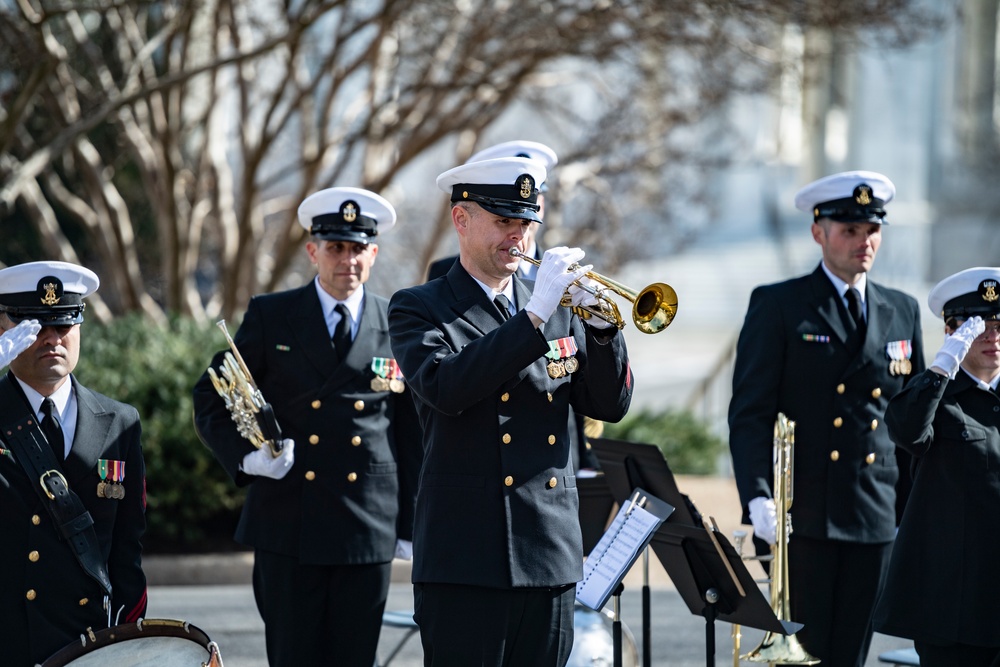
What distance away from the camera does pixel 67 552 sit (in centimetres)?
461

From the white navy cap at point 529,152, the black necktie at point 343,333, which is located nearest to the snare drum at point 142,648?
the black necktie at point 343,333

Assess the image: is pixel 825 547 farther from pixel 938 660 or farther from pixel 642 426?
pixel 642 426

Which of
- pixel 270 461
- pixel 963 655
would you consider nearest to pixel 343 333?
pixel 270 461

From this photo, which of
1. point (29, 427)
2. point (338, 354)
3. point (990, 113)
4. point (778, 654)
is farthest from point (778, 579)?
point (990, 113)

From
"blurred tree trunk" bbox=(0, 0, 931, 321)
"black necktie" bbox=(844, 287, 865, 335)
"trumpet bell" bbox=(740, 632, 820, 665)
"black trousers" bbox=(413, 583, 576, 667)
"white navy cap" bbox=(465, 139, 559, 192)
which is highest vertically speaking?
"blurred tree trunk" bbox=(0, 0, 931, 321)

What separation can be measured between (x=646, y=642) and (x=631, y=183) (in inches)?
644

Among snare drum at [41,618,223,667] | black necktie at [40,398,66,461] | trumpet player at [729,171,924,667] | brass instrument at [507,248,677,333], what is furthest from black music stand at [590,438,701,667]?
black necktie at [40,398,66,461]

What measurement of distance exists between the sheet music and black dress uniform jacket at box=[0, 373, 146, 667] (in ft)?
5.08

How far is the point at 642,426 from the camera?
1425 centimetres

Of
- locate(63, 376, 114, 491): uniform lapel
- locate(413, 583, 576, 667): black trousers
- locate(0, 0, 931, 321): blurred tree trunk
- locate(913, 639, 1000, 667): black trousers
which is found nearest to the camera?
locate(413, 583, 576, 667): black trousers

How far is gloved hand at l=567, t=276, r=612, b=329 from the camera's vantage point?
4023mm

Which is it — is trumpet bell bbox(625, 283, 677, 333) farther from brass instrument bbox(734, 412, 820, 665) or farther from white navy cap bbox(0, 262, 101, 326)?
white navy cap bbox(0, 262, 101, 326)

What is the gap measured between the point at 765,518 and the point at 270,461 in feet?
6.57

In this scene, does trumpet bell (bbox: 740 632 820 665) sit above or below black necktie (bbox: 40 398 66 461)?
below
